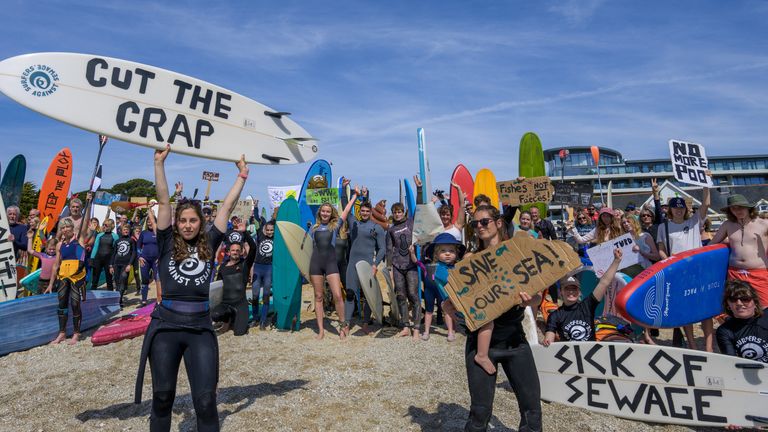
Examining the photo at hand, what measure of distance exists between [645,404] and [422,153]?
3.95 meters

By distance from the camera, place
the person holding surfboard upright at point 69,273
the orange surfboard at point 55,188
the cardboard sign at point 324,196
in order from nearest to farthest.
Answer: the person holding surfboard upright at point 69,273
the cardboard sign at point 324,196
the orange surfboard at point 55,188

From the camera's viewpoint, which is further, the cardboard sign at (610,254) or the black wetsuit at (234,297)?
the black wetsuit at (234,297)

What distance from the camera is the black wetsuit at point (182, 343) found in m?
2.59

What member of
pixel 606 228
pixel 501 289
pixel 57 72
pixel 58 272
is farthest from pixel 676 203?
pixel 58 272

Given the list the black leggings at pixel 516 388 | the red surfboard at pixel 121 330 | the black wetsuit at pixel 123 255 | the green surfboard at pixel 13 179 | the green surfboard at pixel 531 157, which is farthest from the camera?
the green surfboard at pixel 13 179

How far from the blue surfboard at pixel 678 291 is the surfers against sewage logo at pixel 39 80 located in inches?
194

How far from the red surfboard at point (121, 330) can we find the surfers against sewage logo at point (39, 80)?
3737 mm

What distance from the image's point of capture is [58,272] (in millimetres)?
5980

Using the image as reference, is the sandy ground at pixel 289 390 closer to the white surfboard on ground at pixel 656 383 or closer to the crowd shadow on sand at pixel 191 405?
the crowd shadow on sand at pixel 191 405

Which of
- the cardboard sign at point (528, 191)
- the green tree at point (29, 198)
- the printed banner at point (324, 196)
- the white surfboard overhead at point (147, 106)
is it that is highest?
the green tree at point (29, 198)

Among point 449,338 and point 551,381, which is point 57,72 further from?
point 449,338

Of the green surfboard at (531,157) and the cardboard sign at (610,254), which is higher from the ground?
the green surfboard at (531,157)

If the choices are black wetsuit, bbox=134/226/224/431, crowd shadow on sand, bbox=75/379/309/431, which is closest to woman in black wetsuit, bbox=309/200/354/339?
crowd shadow on sand, bbox=75/379/309/431

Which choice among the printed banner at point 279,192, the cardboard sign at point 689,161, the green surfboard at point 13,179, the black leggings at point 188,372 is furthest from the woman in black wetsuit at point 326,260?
the green surfboard at point 13,179
